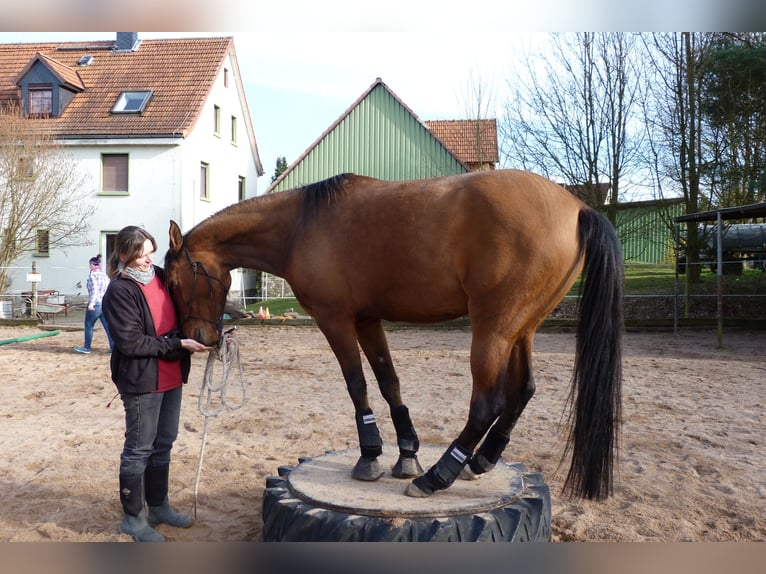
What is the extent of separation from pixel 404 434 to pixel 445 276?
1.00m

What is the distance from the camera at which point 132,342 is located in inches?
116

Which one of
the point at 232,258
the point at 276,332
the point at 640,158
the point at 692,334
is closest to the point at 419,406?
the point at 232,258

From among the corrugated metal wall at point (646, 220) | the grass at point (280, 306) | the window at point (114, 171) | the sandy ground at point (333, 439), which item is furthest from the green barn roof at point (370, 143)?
the sandy ground at point (333, 439)

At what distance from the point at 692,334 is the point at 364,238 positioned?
10990mm

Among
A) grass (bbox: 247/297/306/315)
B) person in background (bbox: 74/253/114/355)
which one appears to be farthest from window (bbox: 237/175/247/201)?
person in background (bbox: 74/253/114/355)

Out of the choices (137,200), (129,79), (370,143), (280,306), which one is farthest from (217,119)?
(280,306)

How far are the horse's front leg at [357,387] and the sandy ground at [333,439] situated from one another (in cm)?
→ 72

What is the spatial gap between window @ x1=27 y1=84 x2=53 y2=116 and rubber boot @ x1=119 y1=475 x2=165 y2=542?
758 inches

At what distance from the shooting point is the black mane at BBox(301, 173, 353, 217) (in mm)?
3193

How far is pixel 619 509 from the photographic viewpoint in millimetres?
3527

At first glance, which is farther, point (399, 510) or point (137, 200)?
point (137, 200)

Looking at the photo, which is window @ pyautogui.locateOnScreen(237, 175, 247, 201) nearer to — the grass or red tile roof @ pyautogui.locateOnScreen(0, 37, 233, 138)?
red tile roof @ pyautogui.locateOnScreen(0, 37, 233, 138)

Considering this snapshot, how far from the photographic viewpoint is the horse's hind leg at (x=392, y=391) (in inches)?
130

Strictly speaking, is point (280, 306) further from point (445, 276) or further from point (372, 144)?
point (445, 276)
